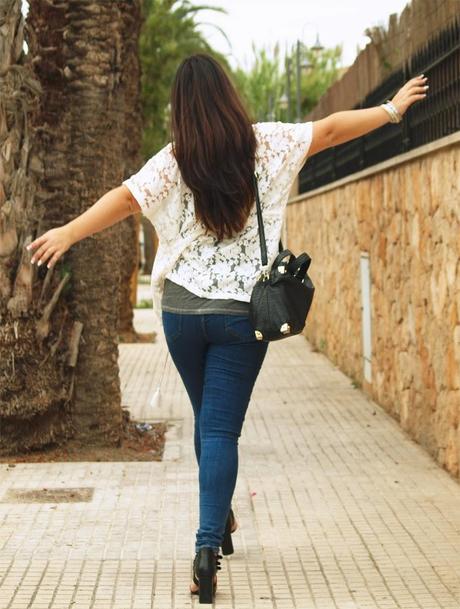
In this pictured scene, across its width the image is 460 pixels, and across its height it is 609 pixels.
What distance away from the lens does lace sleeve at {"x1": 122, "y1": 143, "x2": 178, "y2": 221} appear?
5.25m

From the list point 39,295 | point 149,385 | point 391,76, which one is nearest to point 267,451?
point 39,295

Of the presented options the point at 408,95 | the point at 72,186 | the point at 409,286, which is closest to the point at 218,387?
the point at 408,95

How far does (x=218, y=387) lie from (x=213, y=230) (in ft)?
1.82

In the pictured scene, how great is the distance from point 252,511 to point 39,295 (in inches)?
89.5

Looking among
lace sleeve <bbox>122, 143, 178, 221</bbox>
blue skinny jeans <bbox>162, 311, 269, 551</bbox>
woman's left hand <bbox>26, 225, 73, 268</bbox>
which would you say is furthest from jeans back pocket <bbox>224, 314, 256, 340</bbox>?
woman's left hand <bbox>26, 225, 73, 268</bbox>

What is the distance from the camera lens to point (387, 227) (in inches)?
426

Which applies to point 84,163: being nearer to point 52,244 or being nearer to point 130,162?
point 52,244

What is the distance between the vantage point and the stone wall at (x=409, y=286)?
26.6ft

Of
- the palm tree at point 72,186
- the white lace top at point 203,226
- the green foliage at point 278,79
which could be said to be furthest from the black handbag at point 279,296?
the green foliage at point 278,79

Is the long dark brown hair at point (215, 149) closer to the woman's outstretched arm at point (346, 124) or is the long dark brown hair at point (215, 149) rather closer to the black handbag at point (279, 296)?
the black handbag at point (279, 296)

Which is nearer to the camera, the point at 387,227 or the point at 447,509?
the point at 447,509

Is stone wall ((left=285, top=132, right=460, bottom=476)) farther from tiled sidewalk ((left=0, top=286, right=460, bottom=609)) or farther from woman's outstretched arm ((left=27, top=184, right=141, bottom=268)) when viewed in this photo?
woman's outstretched arm ((left=27, top=184, right=141, bottom=268))

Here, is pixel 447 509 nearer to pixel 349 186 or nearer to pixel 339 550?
pixel 339 550

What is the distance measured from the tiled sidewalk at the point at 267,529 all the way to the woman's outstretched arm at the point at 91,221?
4.22 feet
